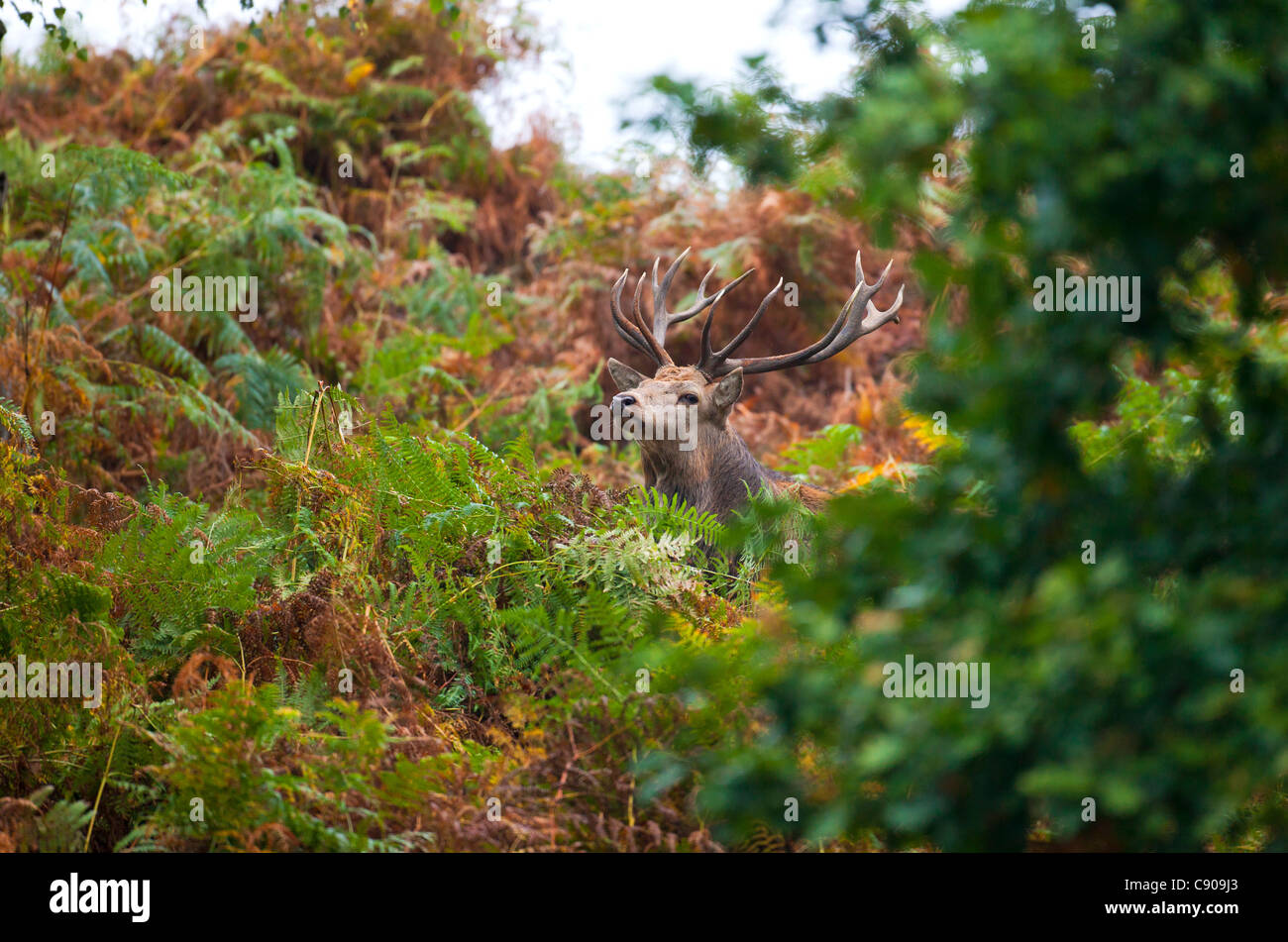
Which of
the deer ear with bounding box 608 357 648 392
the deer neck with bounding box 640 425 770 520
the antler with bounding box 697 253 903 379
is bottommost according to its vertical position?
the deer neck with bounding box 640 425 770 520

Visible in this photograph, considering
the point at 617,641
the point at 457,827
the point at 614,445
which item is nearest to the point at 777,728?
the point at 457,827

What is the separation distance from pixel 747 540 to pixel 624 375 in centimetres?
238

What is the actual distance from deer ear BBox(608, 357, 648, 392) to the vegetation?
4.14 ft

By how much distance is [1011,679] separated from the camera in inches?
81.4

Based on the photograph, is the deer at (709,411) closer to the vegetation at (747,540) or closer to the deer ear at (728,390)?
the deer ear at (728,390)

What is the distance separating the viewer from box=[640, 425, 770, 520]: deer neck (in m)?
6.74

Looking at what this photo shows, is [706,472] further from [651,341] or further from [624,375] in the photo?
[651,341]

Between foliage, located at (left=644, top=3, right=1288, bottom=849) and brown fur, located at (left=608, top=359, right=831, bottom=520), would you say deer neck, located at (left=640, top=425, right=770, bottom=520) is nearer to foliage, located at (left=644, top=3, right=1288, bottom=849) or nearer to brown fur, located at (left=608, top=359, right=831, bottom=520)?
brown fur, located at (left=608, top=359, right=831, bottom=520)

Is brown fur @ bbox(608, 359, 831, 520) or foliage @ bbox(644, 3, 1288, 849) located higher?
brown fur @ bbox(608, 359, 831, 520)

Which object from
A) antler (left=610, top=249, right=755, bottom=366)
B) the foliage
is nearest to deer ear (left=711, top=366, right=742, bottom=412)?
antler (left=610, top=249, right=755, bottom=366)

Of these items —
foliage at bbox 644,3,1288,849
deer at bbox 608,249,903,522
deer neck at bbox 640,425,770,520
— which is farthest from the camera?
deer neck at bbox 640,425,770,520

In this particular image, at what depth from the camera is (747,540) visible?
4906 millimetres

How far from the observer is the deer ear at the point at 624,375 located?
6.97 meters

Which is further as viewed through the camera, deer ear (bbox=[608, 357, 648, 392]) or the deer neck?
deer ear (bbox=[608, 357, 648, 392])
